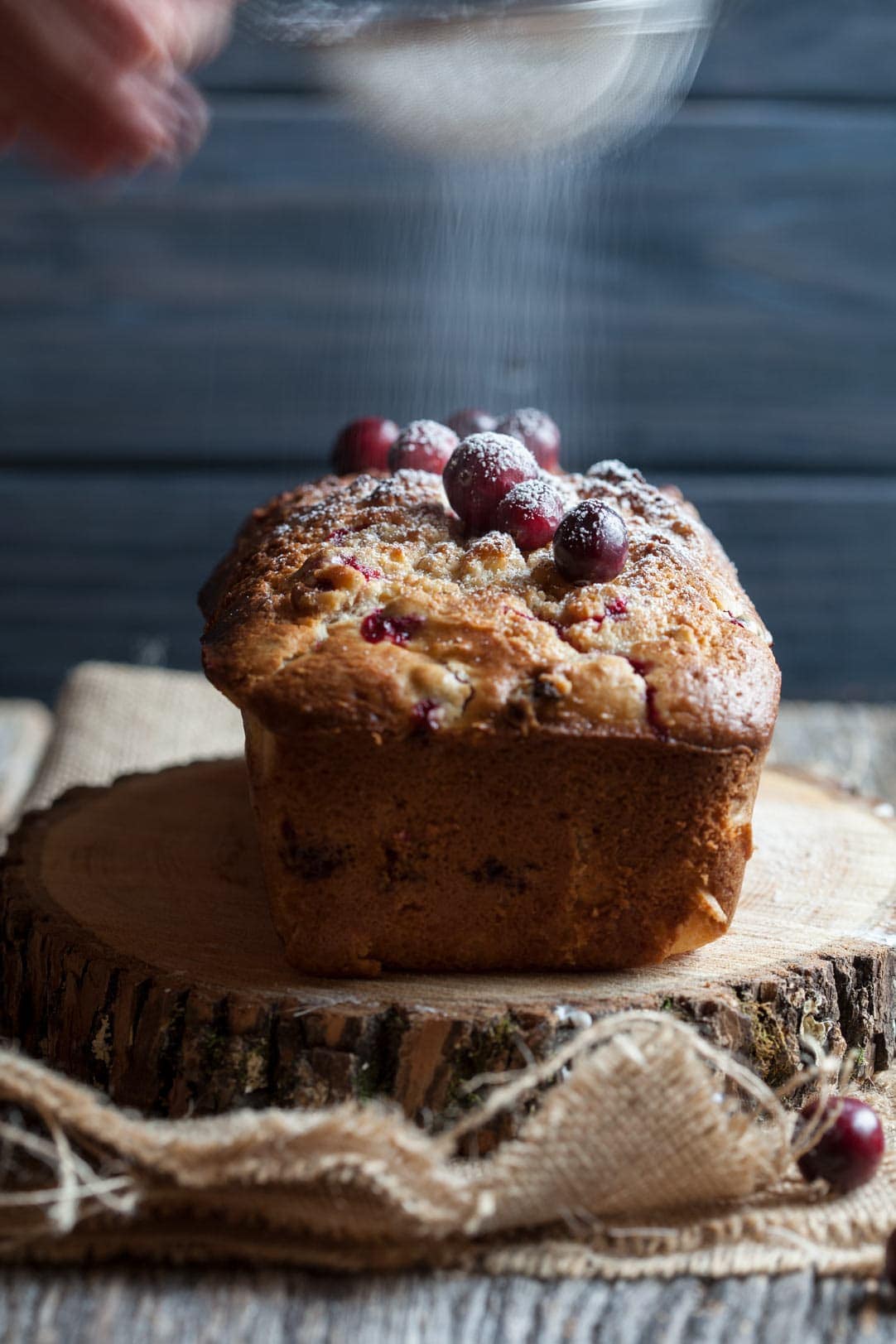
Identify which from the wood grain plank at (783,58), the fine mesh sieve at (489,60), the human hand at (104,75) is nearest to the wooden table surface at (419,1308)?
the human hand at (104,75)

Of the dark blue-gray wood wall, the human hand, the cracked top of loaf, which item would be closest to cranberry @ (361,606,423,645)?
the cracked top of loaf

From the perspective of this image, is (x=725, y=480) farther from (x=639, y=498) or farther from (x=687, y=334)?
(x=639, y=498)

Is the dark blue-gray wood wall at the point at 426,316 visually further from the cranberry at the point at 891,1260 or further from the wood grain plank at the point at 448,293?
the cranberry at the point at 891,1260

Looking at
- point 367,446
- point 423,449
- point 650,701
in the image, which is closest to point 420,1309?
point 650,701

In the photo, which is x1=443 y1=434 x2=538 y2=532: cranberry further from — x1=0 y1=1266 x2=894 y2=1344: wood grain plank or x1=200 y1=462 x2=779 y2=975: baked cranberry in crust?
x1=0 y1=1266 x2=894 y2=1344: wood grain plank

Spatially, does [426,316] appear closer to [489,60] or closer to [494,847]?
[489,60]

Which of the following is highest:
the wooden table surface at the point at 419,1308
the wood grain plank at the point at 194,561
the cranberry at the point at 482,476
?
the cranberry at the point at 482,476

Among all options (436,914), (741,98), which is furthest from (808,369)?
(436,914)

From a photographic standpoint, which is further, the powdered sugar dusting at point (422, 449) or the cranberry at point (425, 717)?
the powdered sugar dusting at point (422, 449)
